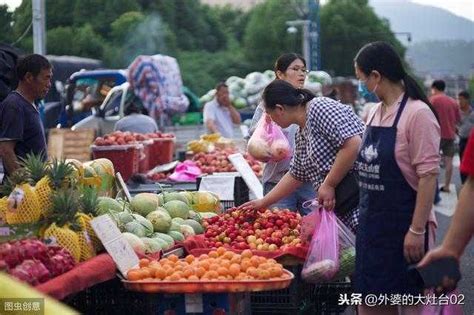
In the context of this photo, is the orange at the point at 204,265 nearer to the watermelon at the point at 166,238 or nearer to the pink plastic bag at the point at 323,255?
the pink plastic bag at the point at 323,255

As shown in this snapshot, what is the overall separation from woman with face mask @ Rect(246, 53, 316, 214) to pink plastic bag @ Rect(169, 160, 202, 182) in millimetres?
3779

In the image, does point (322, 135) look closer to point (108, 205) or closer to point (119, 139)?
point (108, 205)

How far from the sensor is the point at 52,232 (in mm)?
6656

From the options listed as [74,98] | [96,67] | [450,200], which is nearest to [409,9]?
[96,67]

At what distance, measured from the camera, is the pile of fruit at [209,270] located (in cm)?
646

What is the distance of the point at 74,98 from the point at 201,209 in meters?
20.1

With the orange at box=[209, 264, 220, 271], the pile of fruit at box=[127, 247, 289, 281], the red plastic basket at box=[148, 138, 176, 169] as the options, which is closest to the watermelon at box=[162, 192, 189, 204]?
the pile of fruit at box=[127, 247, 289, 281]

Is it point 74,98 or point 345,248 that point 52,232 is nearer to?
point 345,248

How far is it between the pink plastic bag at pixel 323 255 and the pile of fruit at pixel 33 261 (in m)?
1.55

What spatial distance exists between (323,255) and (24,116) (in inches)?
105

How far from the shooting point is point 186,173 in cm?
1369

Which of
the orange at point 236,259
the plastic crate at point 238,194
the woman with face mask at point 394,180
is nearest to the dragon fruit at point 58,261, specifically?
the orange at point 236,259

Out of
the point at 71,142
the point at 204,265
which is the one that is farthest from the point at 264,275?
the point at 71,142

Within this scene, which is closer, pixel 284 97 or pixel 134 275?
pixel 134 275
